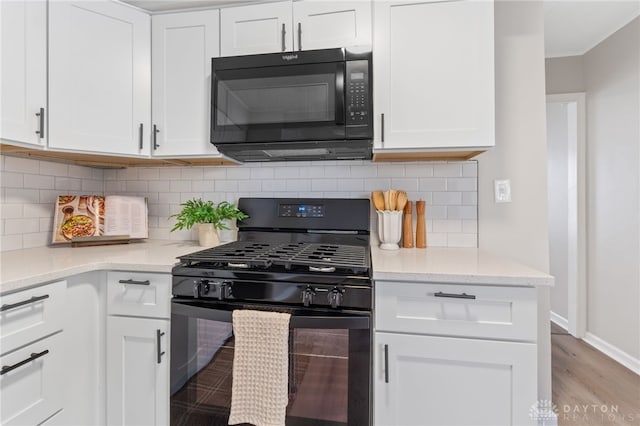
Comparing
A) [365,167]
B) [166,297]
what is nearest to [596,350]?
[365,167]

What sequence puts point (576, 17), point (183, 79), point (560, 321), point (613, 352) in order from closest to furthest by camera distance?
point (183, 79) < point (576, 17) < point (613, 352) < point (560, 321)

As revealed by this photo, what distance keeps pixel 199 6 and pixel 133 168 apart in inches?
42.0

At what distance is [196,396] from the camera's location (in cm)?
121

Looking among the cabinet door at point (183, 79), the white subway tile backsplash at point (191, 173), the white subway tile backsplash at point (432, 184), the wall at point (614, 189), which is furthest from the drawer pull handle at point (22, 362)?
the wall at point (614, 189)

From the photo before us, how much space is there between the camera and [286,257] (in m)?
1.23

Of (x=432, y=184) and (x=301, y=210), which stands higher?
(x=432, y=184)

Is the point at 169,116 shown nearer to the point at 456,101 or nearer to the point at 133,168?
the point at 133,168

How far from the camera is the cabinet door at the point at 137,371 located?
125cm

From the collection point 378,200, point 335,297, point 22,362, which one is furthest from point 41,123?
point 378,200

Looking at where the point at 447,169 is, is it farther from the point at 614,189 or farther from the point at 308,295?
the point at 614,189

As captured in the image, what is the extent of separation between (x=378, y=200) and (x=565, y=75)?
7.80 ft

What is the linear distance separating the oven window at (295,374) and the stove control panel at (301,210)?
2.53ft

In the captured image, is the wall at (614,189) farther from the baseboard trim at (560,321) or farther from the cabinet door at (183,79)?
the cabinet door at (183,79)

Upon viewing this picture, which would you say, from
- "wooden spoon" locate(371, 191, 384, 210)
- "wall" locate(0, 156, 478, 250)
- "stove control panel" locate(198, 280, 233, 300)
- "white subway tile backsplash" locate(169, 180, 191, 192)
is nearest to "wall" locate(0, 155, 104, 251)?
"wall" locate(0, 156, 478, 250)
